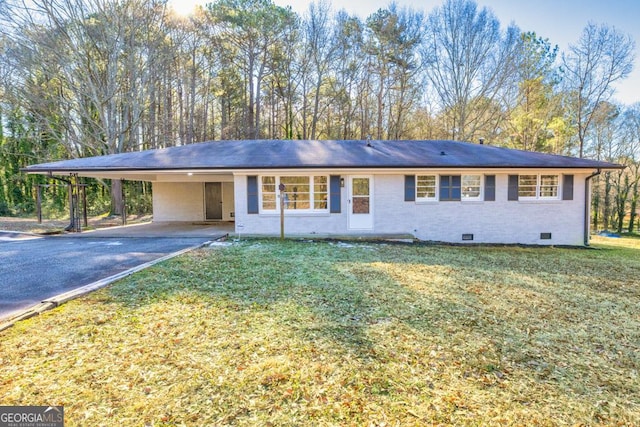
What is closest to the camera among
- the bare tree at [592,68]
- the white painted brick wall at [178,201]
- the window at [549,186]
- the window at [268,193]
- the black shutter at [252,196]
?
the black shutter at [252,196]

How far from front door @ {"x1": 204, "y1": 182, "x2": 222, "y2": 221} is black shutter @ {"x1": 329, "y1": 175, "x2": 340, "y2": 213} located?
638cm

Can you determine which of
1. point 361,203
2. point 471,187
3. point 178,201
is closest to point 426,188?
point 471,187

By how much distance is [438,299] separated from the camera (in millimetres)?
4395

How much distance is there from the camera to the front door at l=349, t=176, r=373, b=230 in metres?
10.2

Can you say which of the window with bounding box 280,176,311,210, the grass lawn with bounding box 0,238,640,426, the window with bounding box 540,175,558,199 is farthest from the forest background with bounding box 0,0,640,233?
the grass lawn with bounding box 0,238,640,426

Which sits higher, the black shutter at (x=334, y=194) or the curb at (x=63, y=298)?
the black shutter at (x=334, y=194)

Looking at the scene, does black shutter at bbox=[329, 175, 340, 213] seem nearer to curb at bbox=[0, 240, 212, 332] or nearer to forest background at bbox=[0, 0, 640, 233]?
curb at bbox=[0, 240, 212, 332]

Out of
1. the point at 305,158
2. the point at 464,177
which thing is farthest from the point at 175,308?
the point at 464,177

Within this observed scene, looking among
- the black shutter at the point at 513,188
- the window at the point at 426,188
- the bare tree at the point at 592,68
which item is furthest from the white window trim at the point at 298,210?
the bare tree at the point at 592,68

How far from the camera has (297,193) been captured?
1025cm

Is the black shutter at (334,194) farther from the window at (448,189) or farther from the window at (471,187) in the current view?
the window at (471,187)

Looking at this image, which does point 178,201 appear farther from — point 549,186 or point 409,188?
point 549,186

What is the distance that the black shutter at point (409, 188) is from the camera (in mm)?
10250

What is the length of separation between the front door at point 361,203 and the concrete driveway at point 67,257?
167 inches
